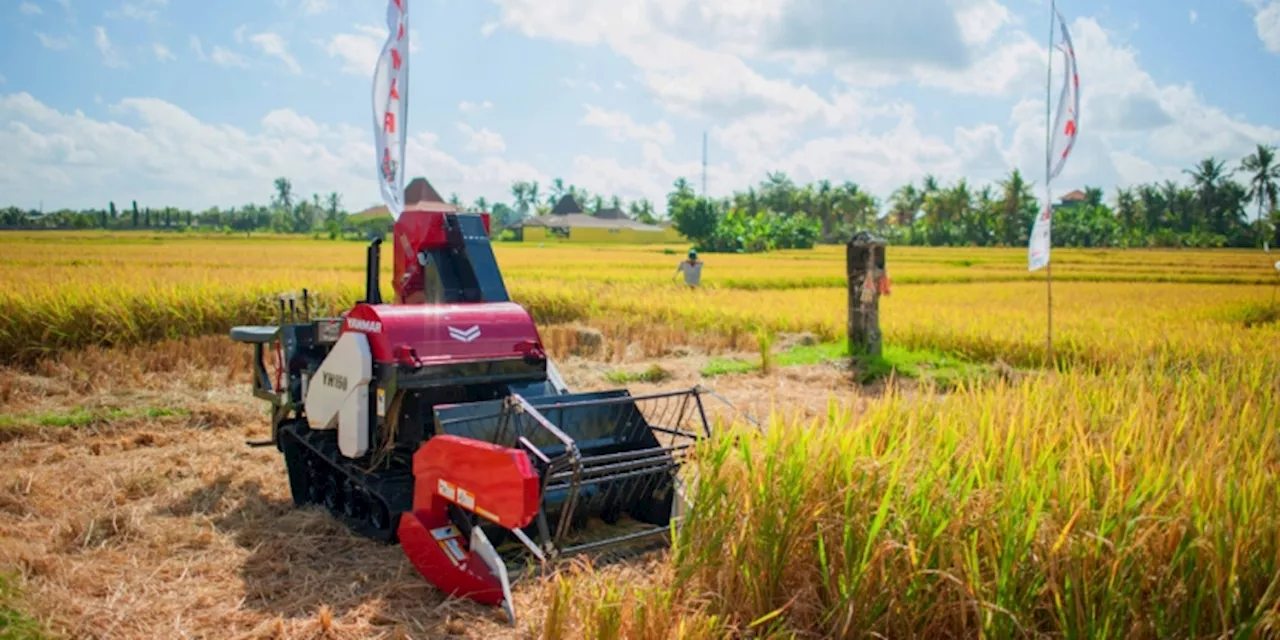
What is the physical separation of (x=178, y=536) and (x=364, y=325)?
5.02 ft

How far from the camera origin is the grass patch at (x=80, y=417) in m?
7.51

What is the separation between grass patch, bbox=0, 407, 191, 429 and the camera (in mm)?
7508

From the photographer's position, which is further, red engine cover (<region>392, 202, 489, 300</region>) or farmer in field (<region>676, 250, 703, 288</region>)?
farmer in field (<region>676, 250, 703, 288</region>)

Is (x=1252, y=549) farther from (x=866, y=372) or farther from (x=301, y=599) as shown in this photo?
(x=866, y=372)

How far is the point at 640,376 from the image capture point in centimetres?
1068

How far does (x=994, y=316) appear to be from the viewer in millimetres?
13188

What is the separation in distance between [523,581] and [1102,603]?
2444 mm

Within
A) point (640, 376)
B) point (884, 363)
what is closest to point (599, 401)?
point (640, 376)

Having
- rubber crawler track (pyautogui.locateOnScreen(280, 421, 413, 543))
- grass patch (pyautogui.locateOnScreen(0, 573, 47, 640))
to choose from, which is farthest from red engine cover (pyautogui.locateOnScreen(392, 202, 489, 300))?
grass patch (pyautogui.locateOnScreen(0, 573, 47, 640))

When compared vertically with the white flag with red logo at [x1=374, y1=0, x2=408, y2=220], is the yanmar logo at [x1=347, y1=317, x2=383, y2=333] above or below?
below

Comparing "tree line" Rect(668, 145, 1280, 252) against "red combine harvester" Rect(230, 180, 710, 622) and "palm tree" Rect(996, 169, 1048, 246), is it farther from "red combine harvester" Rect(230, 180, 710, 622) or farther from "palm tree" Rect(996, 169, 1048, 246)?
"red combine harvester" Rect(230, 180, 710, 622)

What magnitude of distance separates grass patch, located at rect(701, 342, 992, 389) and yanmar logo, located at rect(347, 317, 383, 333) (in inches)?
241

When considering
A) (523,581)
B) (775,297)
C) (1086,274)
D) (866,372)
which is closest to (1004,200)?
(1086,274)

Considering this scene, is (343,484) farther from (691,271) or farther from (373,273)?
(691,271)
